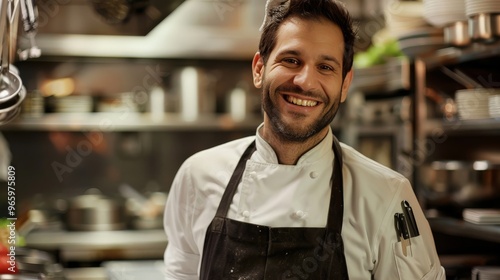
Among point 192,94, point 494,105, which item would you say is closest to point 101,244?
point 192,94

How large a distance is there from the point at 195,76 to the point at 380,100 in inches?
44.7

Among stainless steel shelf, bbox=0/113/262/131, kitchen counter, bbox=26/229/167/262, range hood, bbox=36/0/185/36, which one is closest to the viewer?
range hood, bbox=36/0/185/36

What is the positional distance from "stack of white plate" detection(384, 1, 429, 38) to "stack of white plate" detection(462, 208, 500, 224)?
2.54 ft

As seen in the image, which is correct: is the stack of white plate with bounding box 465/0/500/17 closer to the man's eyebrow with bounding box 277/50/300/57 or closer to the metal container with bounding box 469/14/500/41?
the metal container with bounding box 469/14/500/41

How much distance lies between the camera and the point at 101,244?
12.1 ft

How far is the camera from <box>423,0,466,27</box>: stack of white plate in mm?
2457

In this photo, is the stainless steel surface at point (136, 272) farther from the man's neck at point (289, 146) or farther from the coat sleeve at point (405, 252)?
the coat sleeve at point (405, 252)

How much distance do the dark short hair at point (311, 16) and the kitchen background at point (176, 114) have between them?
1063 millimetres

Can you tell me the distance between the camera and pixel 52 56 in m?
3.92

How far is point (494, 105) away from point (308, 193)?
120 cm

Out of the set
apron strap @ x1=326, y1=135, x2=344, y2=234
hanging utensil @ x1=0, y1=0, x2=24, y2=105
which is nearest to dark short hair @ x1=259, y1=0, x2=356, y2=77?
apron strap @ x1=326, y1=135, x2=344, y2=234

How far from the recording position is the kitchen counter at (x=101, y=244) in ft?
11.9

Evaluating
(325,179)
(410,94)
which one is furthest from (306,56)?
(410,94)

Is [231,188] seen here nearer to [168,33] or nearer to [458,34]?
[458,34]
